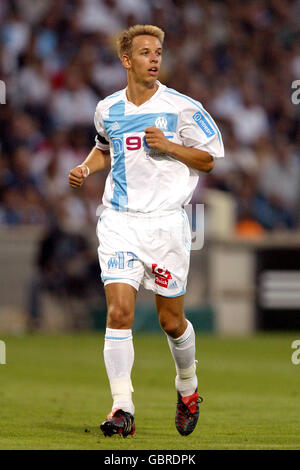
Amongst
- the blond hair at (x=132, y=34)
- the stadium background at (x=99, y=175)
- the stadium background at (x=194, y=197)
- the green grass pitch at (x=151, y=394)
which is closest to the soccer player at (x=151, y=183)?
the blond hair at (x=132, y=34)

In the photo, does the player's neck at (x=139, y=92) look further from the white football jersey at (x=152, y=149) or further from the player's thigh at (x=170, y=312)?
the player's thigh at (x=170, y=312)

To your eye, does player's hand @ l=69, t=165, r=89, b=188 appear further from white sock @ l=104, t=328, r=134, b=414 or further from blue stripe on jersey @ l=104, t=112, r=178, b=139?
white sock @ l=104, t=328, r=134, b=414

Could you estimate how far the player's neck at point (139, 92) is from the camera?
6762 millimetres

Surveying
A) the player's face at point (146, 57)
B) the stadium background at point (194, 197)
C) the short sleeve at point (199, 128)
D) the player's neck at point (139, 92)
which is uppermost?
the stadium background at point (194, 197)

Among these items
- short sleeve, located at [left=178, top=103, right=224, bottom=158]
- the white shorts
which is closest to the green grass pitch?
the white shorts

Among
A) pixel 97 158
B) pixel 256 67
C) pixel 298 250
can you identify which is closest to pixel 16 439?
pixel 97 158

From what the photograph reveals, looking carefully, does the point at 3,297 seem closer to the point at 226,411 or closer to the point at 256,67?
the point at 256,67

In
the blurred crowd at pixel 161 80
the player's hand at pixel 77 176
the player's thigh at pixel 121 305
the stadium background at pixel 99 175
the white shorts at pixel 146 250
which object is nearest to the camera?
the player's thigh at pixel 121 305

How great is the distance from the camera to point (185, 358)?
692cm

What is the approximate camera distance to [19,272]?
15945 mm

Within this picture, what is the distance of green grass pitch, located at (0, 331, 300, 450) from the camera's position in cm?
628

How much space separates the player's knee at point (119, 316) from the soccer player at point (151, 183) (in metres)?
0.04

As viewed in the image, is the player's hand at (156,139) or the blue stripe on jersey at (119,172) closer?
the player's hand at (156,139)
